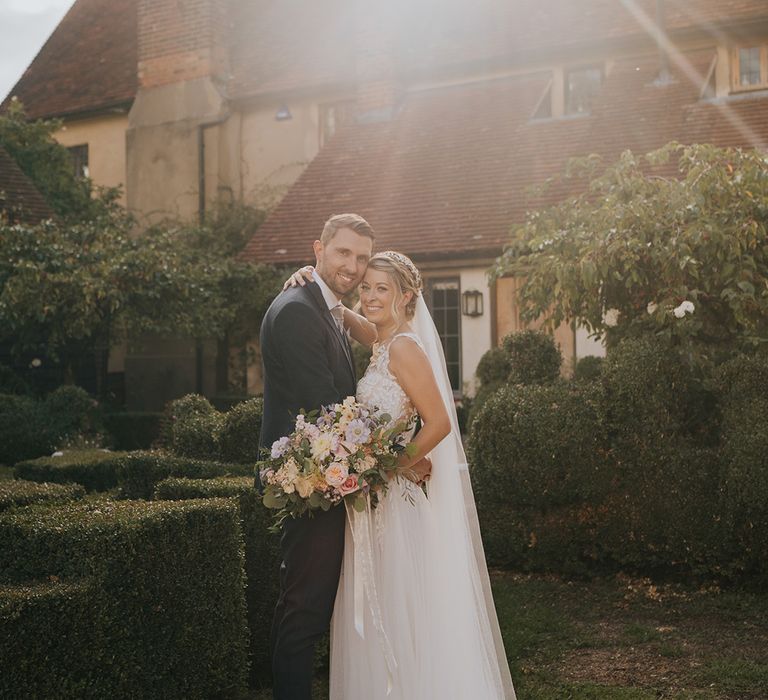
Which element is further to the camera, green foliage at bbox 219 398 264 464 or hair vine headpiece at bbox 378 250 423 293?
green foliage at bbox 219 398 264 464

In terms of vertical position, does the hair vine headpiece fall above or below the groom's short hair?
below

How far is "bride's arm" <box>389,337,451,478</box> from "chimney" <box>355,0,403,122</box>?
699 inches

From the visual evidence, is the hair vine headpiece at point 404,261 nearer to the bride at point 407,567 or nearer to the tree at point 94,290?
the bride at point 407,567

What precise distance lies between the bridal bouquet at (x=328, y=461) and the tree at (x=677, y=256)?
4.75 meters

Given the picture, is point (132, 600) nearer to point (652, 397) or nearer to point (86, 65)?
point (652, 397)

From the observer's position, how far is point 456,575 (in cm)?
484

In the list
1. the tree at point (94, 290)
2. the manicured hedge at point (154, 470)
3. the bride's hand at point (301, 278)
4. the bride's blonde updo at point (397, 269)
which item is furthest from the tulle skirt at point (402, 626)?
the tree at point (94, 290)

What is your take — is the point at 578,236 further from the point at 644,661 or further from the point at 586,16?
the point at 586,16

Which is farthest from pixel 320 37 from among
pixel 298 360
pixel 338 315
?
pixel 298 360

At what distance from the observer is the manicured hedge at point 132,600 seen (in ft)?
14.4

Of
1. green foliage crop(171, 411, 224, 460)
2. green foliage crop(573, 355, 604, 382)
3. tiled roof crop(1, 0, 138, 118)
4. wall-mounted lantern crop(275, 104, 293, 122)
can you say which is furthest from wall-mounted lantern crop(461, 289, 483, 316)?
tiled roof crop(1, 0, 138, 118)

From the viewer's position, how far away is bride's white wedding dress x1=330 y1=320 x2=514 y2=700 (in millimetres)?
4656

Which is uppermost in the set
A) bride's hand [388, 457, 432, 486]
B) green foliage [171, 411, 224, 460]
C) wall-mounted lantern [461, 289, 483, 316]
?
wall-mounted lantern [461, 289, 483, 316]

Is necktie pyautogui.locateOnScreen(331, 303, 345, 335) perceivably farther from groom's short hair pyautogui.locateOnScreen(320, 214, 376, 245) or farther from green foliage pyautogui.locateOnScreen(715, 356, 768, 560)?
green foliage pyautogui.locateOnScreen(715, 356, 768, 560)
